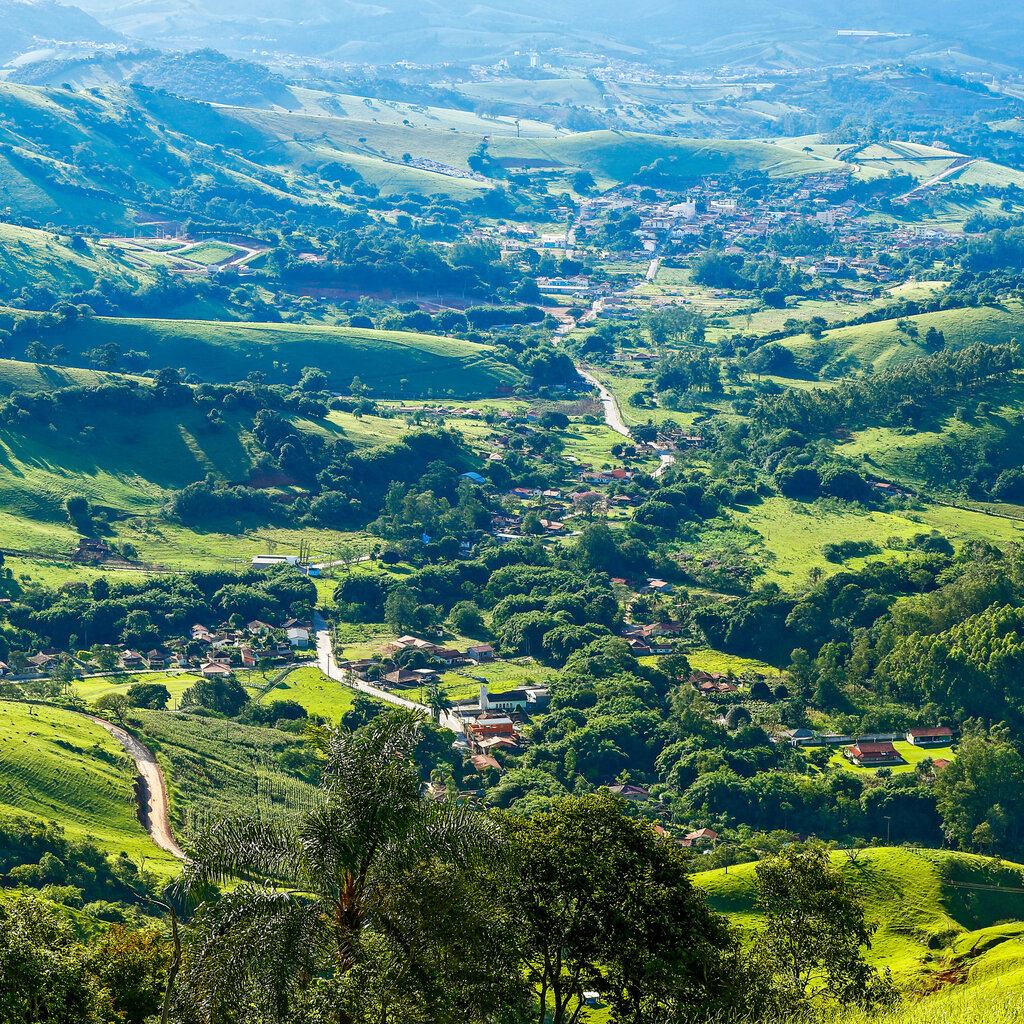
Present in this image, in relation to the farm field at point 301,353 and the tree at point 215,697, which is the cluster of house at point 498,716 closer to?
the tree at point 215,697

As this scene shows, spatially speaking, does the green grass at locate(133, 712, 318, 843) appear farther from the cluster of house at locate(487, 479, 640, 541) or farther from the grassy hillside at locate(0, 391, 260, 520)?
the cluster of house at locate(487, 479, 640, 541)

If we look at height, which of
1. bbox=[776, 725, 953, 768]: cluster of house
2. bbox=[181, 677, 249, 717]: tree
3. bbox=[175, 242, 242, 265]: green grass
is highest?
bbox=[776, 725, 953, 768]: cluster of house

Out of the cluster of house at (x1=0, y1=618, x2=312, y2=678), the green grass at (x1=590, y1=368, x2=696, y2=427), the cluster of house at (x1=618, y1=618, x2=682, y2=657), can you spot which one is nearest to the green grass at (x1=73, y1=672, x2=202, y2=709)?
the cluster of house at (x1=0, y1=618, x2=312, y2=678)

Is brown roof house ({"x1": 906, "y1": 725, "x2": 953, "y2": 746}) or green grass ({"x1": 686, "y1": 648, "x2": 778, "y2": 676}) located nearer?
brown roof house ({"x1": 906, "y1": 725, "x2": 953, "y2": 746})

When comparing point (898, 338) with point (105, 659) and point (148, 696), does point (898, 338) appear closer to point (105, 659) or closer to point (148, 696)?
point (105, 659)

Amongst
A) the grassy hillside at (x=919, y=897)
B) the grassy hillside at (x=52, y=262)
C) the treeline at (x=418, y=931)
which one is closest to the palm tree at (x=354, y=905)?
→ the treeline at (x=418, y=931)

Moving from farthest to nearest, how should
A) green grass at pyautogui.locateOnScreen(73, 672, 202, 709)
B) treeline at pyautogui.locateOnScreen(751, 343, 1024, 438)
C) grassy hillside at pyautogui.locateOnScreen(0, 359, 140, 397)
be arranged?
treeline at pyautogui.locateOnScreen(751, 343, 1024, 438) → grassy hillside at pyautogui.locateOnScreen(0, 359, 140, 397) → green grass at pyautogui.locateOnScreen(73, 672, 202, 709)

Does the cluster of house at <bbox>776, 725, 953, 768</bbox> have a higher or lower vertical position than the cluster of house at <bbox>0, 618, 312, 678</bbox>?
higher
